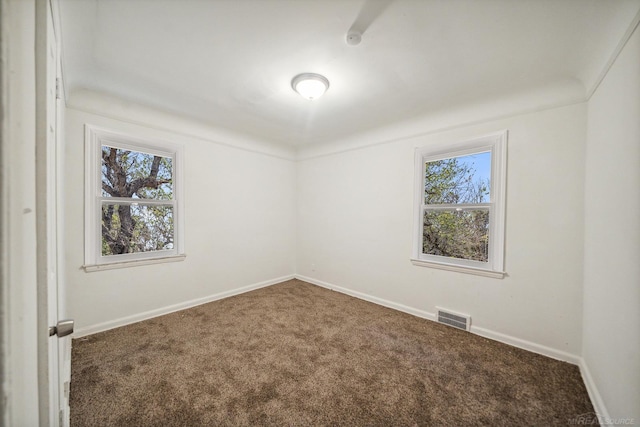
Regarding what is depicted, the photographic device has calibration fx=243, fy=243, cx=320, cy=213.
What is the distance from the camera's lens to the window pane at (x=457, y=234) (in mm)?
2586

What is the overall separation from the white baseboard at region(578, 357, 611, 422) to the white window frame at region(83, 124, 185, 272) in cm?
379

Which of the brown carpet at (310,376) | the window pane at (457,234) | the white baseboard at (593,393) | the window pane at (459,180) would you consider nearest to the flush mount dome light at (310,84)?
the window pane at (459,180)

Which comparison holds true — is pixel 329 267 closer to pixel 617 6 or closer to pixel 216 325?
pixel 216 325

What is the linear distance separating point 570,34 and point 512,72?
1.41 feet

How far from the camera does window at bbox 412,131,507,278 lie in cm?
242

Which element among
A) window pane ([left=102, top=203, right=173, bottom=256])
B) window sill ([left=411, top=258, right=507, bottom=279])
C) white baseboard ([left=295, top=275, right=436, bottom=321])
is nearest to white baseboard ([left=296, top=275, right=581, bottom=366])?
white baseboard ([left=295, top=275, right=436, bottom=321])

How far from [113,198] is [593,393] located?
14.2ft

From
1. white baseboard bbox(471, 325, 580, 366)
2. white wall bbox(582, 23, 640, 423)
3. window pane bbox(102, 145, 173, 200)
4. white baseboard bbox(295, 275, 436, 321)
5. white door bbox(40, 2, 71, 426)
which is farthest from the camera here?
white baseboard bbox(295, 275, 436, 321)

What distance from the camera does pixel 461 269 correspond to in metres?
2.61

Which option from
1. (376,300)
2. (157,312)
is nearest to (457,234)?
(376,300)

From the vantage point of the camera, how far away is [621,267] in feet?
4.52

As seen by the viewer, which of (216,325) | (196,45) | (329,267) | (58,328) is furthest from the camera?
(329,267)

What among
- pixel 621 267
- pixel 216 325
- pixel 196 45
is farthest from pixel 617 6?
pixel 216 325

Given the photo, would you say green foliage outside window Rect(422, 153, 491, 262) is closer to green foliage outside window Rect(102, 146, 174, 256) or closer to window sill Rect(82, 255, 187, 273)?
window sill Rect(82, 255, 187, 273)
